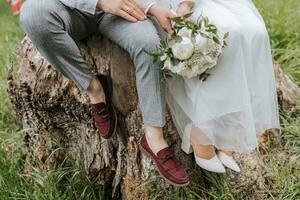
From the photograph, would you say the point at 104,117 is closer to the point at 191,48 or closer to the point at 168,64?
the point at 168,64

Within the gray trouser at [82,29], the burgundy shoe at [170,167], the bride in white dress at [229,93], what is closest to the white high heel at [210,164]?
the bride in white dress at [229,93]

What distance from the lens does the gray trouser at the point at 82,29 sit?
8.34 ft

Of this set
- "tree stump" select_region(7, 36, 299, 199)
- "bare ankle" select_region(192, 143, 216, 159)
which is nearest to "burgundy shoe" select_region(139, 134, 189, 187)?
"bare ankle" select_region(192, 143, 216, 159)

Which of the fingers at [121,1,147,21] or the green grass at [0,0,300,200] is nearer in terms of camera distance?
the fingers at [121,1,147,21]

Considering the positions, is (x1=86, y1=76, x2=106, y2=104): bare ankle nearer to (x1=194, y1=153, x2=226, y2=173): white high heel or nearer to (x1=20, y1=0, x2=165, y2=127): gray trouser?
(x1=20, y1=0, x2=165, y2=127): gray trouser

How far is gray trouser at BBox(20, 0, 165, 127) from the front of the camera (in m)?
2.54

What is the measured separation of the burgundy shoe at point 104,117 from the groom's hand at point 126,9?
472 mm

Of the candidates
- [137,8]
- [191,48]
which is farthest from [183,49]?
[137,8]

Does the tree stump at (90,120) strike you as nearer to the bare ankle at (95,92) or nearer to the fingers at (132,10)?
the bare ankle at (95,92)

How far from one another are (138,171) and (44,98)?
2.22 ft

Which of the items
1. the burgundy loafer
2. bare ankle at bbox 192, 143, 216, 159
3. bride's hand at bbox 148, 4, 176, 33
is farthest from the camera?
the burgundy loafer

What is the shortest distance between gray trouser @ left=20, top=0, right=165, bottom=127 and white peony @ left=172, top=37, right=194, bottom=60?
10 centimetres

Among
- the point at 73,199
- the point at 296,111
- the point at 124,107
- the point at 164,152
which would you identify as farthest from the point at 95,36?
the point at 296,111

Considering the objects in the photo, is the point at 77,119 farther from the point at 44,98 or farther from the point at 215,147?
the point at 215,147
